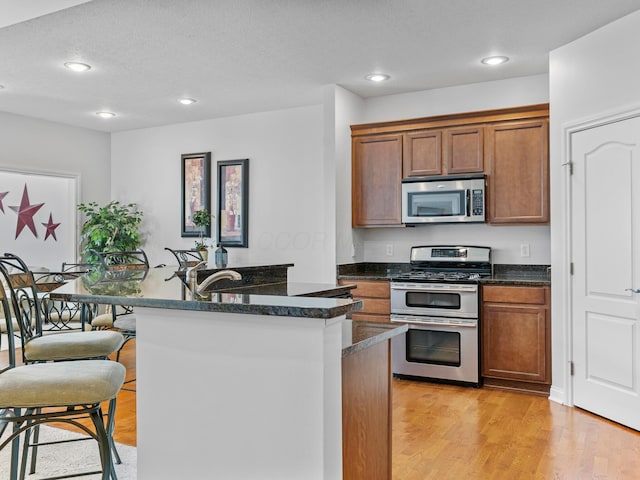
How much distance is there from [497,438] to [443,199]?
2.18m

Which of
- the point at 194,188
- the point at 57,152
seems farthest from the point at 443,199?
the point at 57,152

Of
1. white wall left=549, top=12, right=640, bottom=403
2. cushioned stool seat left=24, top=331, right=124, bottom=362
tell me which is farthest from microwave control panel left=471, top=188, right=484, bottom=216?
cushioned stool seat left=24, top=331, right=124, bottom=362

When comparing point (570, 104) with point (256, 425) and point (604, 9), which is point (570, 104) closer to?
point (604, 9)

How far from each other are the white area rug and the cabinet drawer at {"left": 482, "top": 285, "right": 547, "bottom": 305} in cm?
283

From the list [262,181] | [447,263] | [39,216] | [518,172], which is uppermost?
[262,181]

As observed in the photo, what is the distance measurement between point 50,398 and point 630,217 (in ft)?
11.0

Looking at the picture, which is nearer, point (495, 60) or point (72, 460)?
point (72, 460)

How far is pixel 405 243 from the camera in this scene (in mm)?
5301

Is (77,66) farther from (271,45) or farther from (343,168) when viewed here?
(343,168)

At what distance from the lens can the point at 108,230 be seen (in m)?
6.38

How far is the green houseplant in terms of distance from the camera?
20.9ft

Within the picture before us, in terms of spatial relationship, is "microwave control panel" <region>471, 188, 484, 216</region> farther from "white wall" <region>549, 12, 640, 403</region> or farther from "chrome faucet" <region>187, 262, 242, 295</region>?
"chrome faucet" <region>187, 262, 242, 295</region>

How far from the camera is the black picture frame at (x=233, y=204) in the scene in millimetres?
6090

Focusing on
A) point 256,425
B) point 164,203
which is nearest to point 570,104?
point 256,425
